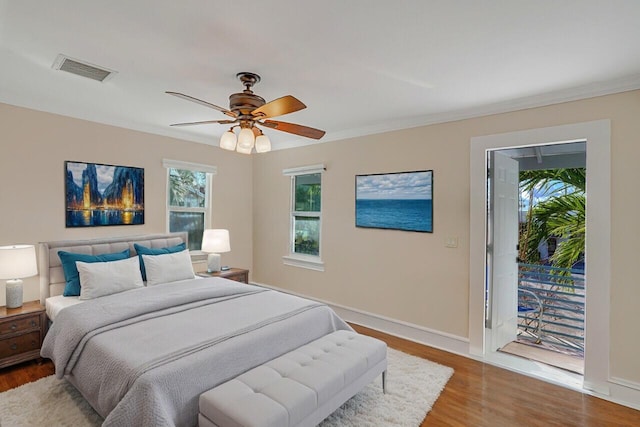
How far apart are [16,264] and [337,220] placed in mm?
3239

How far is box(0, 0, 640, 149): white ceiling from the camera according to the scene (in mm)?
1698

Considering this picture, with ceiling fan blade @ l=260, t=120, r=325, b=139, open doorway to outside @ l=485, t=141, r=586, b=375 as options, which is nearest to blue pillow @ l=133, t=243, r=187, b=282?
ceiling fan blade @ l=260, t=120, r=325, b=139

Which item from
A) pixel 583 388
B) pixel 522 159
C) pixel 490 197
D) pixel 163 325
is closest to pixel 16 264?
pixel 163 325

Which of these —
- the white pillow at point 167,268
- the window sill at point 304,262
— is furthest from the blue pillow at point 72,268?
the window sill at point 304,262

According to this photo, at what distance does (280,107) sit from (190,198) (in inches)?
114

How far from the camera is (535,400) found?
255 cm

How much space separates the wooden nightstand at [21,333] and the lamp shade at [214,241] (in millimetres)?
1753

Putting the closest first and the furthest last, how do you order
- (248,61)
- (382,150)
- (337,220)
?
(248,61) → (382,150) → (337,220)

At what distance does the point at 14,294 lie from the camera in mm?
2928

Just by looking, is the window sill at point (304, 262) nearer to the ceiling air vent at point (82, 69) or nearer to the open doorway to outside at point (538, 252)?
the open doorway to outside at point (538, 252)

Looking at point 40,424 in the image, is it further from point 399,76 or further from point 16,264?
point 399,76

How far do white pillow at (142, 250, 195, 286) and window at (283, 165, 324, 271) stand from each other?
162 centimetres

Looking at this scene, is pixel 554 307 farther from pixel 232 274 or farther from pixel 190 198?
pixel 190 198

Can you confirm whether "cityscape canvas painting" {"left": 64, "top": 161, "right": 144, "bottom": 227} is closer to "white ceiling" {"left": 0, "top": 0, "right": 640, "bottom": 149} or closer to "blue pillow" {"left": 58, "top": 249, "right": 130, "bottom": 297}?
"blue pillow" {"left": 58, "top": 249, "right": 130, "bottom": 297}
